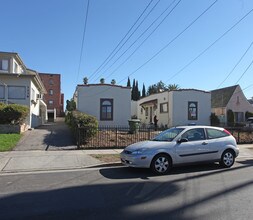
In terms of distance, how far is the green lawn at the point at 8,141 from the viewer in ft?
48.6

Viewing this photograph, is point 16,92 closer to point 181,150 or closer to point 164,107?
point 164,107

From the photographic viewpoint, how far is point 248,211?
5539mm

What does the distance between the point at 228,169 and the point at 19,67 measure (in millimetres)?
25506

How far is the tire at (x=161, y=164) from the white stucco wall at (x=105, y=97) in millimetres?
16850

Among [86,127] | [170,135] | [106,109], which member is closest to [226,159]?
[170,135]

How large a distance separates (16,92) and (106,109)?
291 inches

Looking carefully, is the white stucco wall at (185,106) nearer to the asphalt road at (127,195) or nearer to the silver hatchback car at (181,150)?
the silver hatchback car at (181,150)

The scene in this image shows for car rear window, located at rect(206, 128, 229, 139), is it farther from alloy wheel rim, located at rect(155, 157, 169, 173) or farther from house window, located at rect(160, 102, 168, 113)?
house window, located at rect(160, 102, 168, 113)

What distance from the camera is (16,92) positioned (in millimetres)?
23969

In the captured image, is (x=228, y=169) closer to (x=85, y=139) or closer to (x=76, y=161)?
(x=76, y=161)

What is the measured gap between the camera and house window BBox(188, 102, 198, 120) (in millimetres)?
28422

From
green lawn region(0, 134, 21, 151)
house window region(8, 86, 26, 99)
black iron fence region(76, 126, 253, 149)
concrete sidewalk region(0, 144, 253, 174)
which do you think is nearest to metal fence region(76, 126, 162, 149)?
black iron fence region(76, 126, 253, 149)

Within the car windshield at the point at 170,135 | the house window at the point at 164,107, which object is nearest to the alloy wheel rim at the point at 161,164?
the car windshield at the point at 170,135

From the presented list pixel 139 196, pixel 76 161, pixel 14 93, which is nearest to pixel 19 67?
pixel 14 93
